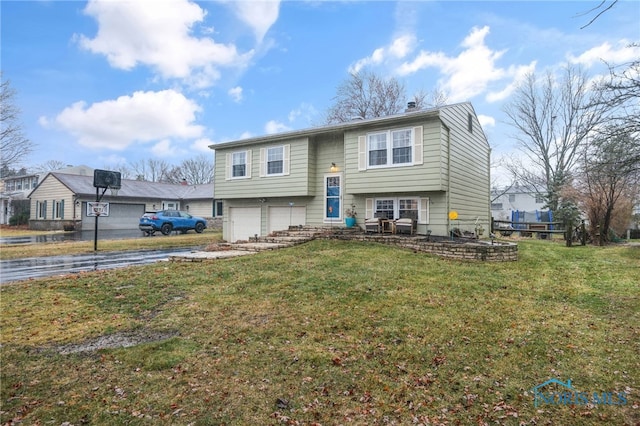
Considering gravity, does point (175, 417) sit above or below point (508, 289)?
below

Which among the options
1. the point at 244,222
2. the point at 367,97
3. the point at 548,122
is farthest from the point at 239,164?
the point at 548,122

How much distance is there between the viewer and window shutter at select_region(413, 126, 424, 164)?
12.0 meters

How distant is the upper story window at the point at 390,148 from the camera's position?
1213 centimetres

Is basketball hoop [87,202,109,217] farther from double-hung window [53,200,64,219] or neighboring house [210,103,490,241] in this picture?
double-hung window [53,200,64,219]

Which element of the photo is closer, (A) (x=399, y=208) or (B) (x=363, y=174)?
(A) (x=399, y=208)

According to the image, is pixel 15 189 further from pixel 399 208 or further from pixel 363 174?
pixel 399 208

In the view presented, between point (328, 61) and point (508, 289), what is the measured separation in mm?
18136

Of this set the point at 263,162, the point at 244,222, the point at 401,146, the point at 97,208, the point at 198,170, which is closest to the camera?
the point at 401,146

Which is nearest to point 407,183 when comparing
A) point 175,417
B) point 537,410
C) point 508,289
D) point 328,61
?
point 508,289

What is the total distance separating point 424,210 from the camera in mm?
12375

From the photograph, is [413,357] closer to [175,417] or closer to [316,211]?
[175,417]

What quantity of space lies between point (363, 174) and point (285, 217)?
4.69 metres

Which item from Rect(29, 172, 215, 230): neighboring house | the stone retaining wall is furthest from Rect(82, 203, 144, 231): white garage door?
the stone retaining wall

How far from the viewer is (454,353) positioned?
4027 mm
